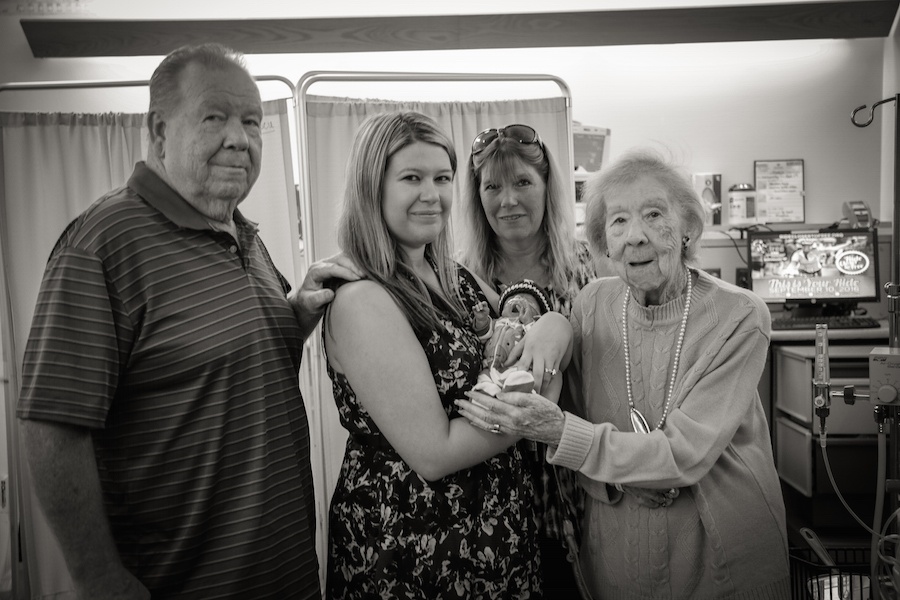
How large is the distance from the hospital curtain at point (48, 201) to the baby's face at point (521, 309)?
4.65 feet

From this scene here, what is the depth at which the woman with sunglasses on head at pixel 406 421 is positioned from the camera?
1.30 meters

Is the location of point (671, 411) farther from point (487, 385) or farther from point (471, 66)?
point (471, 66)

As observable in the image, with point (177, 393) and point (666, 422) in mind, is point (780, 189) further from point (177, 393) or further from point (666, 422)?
point (177, 393)

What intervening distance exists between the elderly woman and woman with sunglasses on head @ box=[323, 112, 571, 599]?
0.37 ft

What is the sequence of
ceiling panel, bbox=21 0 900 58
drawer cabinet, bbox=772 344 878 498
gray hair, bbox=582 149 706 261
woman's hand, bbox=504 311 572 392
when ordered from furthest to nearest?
ceiling panel, bbox=21 0 900 58, drawer cabinet, bbox=772 344 878 498, gray hair, bbox=582 149 706 261, woman's hand, bbox=504 311 572 392

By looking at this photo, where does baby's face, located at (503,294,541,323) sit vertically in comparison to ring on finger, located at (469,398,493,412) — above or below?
above

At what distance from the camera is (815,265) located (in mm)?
4414

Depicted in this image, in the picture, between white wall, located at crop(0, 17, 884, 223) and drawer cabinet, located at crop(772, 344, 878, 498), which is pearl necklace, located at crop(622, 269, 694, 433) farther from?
white wall, located at crop(0, 17, 884, 223)

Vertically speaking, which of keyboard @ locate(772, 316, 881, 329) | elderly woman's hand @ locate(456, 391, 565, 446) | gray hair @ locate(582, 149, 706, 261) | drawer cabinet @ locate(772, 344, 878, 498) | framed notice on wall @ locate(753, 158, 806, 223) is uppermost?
framed notice on wall @ locate(753, 158, 806, 223)

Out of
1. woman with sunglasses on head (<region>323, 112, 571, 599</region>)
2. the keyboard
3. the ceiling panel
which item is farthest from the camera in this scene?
the keyboard

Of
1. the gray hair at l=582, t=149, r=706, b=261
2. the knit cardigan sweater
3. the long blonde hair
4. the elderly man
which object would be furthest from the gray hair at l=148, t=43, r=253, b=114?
the knit cardigan sweater

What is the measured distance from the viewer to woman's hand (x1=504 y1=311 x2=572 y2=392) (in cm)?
145

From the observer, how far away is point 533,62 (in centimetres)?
453

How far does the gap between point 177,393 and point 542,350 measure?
74 centimetres
